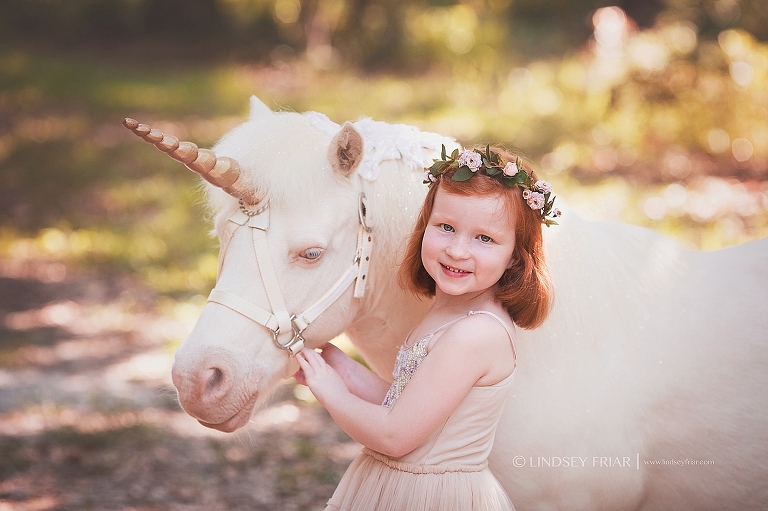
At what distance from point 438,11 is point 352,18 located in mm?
2664

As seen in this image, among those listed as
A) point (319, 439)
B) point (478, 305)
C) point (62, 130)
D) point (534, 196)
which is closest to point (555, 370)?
point (478, 305)

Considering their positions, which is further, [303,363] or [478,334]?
[303,363]

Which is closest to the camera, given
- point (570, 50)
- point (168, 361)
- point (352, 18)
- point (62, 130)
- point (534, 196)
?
point (534, 196)

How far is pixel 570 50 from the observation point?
17.4 metres

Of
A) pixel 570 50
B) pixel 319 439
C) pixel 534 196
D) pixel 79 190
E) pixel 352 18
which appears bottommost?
pixel 319 439

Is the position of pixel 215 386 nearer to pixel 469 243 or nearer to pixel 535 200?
pixel 469 243

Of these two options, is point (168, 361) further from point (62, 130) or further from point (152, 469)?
point (62, 130)

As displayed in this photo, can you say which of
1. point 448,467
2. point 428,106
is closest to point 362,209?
point 448,467

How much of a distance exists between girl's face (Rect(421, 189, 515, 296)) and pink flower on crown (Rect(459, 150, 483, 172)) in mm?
81

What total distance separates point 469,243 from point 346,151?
1.49ft

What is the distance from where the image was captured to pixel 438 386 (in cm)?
181

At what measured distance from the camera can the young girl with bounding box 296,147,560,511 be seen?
183 cm

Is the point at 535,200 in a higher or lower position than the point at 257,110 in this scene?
lower

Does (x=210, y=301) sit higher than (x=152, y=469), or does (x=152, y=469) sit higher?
(x=210, y=301)
